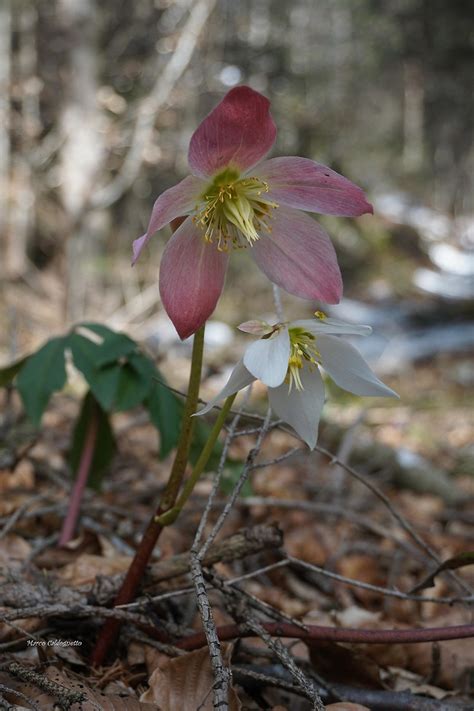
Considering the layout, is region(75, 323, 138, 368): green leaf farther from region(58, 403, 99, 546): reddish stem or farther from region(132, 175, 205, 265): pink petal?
region(132, 175, 205, 265): pink petal

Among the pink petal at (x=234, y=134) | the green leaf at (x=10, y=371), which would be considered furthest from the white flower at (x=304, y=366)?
the green leaf at (x=10, y=371)

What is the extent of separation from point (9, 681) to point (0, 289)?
627 centimetres

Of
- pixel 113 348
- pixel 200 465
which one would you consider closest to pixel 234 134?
pixel 200 465

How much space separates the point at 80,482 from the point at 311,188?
85 centimetres

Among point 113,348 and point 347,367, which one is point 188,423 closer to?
point 347,367

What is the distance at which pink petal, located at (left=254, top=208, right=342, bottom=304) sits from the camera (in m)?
0.89

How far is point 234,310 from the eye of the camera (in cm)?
818

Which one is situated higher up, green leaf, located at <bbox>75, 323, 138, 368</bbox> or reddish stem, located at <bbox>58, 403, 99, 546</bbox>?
green leaf, located at <bbox>75, 323, 138, 368</bbox>

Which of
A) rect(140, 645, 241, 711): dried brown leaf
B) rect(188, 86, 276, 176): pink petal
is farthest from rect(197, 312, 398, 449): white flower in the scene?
rect(140, 645, 241, 711): dried brown leaf

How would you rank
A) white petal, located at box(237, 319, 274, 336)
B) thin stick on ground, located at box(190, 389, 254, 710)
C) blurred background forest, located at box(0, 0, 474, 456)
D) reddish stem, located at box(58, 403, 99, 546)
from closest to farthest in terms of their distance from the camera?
1. thin stick on ground, located at box(190, 389, 254, 710)
2. white petal, located at box(237, 319, 274, 336)
3. reddish stem, located at box(58, 403, 99, 546)
4. blurred background forest, located at box(0, 0, 474, 456)

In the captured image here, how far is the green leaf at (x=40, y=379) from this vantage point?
127 cm

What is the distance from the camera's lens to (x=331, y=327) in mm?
831

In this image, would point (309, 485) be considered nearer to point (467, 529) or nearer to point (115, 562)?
point (467, 529)

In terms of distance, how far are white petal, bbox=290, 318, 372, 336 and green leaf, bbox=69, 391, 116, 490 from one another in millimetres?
698
